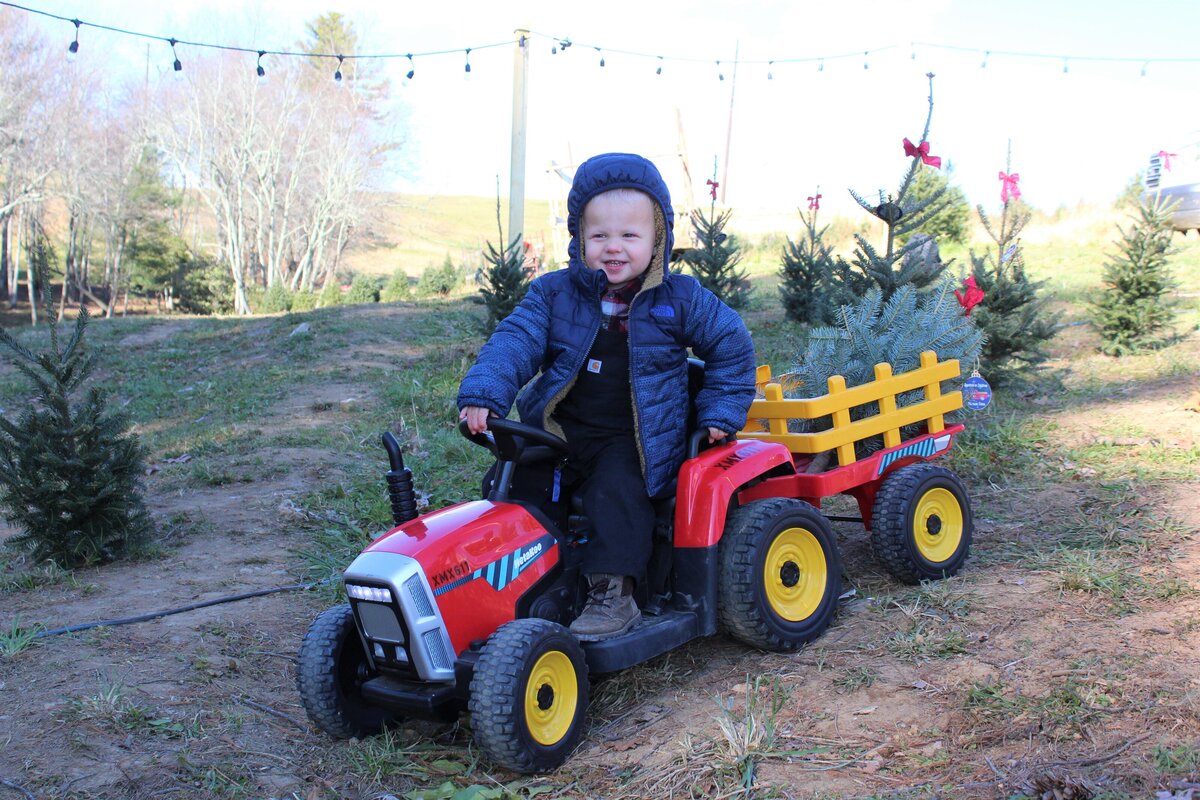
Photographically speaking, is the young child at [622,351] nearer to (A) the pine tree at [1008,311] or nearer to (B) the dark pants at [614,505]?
(B) the dark pants at [614,505]

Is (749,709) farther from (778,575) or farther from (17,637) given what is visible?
(17,637)

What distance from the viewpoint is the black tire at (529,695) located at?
2666 mm

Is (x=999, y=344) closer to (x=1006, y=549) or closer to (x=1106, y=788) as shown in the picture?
(x=1006, y=549)

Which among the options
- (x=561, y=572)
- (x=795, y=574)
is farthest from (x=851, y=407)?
(x=561, y=572)

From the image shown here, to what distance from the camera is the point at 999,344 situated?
7.60m

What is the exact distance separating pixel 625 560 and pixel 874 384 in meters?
1.56

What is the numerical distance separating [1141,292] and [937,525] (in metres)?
6.89

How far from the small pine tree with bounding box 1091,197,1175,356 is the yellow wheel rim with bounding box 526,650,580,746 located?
28.1 ft

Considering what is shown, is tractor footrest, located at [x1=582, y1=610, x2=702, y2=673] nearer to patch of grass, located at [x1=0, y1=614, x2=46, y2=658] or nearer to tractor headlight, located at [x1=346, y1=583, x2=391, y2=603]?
tractor headlight, located at [x1=346, y1=583, x2=391, y2=603]

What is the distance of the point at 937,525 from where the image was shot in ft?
13.4

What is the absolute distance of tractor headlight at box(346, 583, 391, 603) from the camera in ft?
9.13

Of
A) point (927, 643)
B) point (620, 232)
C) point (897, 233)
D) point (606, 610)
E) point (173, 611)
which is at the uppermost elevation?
point (897, 233)

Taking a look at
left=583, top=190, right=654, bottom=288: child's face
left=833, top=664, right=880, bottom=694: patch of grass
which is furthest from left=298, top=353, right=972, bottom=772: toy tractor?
left=583, top=190, right=654, bottom=288: child's face

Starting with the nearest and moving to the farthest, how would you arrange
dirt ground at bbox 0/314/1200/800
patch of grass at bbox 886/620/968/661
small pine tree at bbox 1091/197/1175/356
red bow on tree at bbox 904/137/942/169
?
dirt ground at bbox 0/314/1200/800, patch of grass at bbox 886/620/968/661, red bow on tree at bbox 904/137/942/169, small pine tree at bbox 1091/197/1175/356
